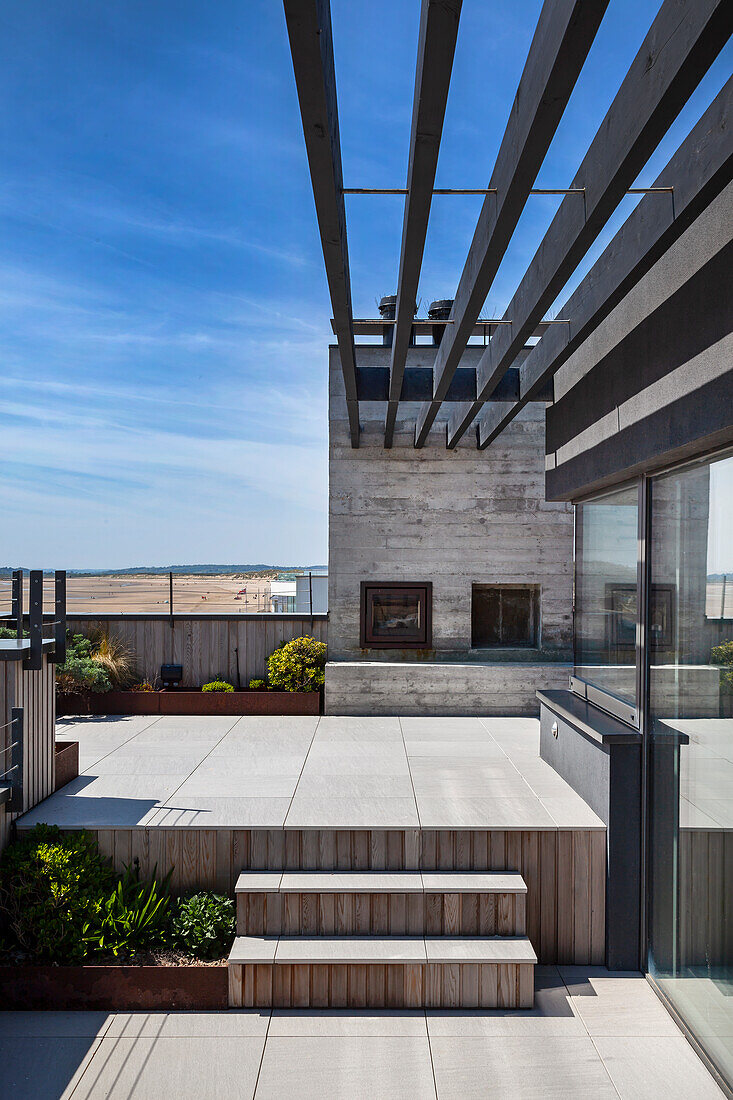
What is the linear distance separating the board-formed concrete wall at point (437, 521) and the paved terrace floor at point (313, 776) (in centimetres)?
103

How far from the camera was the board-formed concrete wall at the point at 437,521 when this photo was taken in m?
7.47

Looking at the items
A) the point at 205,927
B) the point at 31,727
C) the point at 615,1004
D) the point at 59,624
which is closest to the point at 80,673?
the point at 59,624

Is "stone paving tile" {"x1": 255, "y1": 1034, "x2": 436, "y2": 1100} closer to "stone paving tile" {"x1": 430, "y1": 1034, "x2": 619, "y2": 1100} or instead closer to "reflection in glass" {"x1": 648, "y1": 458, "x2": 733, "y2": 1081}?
"stone paving tile" {"x1": 430, "y1": 1034, "x2": 619, "y2": 1100}

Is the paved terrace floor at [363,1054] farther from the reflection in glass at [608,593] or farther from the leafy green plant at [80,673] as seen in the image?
the leafy green plant at [80,673]

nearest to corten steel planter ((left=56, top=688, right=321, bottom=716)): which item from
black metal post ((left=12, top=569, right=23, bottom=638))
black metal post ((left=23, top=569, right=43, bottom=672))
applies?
black metal post ((left=12, top=569, right=23, bottom=638))

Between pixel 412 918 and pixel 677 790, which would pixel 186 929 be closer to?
pixel 412 918

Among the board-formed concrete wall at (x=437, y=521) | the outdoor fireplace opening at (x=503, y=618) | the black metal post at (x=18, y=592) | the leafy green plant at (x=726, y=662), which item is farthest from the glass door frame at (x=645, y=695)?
the black metal post at (x=18, y=592)

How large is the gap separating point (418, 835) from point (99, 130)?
7841 millimetres

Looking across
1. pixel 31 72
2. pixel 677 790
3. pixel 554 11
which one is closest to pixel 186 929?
pixel 677 790

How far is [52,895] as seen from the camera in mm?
3693

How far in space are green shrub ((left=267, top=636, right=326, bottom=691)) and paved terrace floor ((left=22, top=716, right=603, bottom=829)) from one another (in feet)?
1.49

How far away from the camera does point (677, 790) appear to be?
351 cm

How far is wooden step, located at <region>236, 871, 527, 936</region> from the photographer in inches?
147

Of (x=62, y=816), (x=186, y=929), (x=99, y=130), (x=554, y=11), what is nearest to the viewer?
(x=554, y=11)
